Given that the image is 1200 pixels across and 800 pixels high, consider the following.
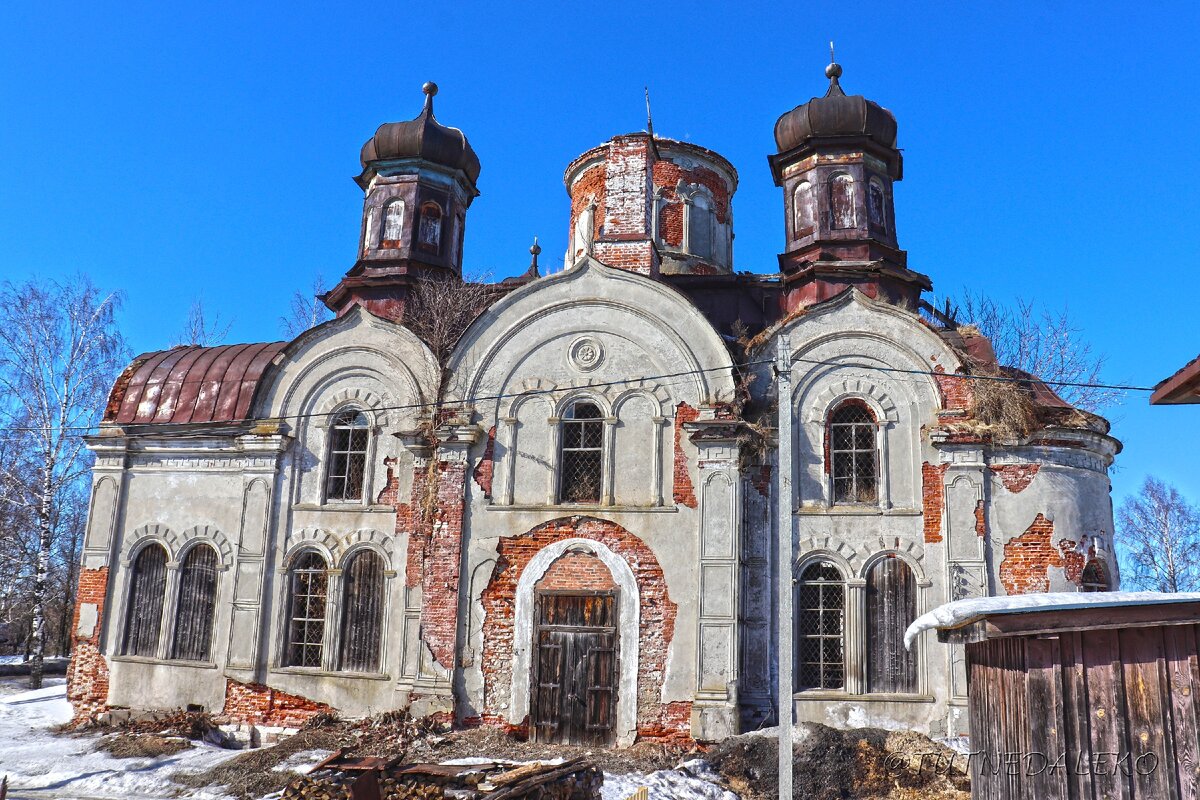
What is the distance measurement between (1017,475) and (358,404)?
10256mm

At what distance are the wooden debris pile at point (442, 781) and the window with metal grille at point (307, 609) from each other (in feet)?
12.2

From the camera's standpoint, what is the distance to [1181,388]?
6.23 m

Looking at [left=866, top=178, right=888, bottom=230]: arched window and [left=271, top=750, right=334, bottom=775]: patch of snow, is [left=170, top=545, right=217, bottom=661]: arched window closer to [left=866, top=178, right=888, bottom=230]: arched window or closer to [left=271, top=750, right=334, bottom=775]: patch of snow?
[left=271, top=750, right=334, bottom=775]: patch of snow

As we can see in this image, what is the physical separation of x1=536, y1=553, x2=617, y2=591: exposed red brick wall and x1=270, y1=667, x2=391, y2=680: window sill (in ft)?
9.44

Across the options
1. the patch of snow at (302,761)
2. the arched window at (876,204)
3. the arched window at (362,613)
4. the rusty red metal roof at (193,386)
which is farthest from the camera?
the arched window at (876,204)

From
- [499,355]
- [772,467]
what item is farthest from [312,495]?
[772,467]

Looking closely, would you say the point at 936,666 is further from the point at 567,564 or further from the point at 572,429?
the point at 572,429

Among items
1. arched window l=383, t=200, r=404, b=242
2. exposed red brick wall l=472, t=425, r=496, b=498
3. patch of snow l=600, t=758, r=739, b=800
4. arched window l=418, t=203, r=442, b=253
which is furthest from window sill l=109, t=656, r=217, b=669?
arched window l=418, t=203, r=442, b=253

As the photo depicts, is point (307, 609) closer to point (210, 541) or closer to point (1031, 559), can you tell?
point (210, 541)

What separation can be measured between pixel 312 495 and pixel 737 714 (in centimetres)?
755

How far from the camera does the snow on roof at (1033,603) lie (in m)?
6.31

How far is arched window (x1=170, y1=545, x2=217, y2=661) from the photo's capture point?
14.7 meters

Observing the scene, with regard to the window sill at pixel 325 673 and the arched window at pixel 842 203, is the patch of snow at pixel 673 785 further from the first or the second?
the arched window at pixel 842 203

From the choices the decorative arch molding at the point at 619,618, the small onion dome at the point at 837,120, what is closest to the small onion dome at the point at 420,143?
the small onion dome at the point at 837,120
